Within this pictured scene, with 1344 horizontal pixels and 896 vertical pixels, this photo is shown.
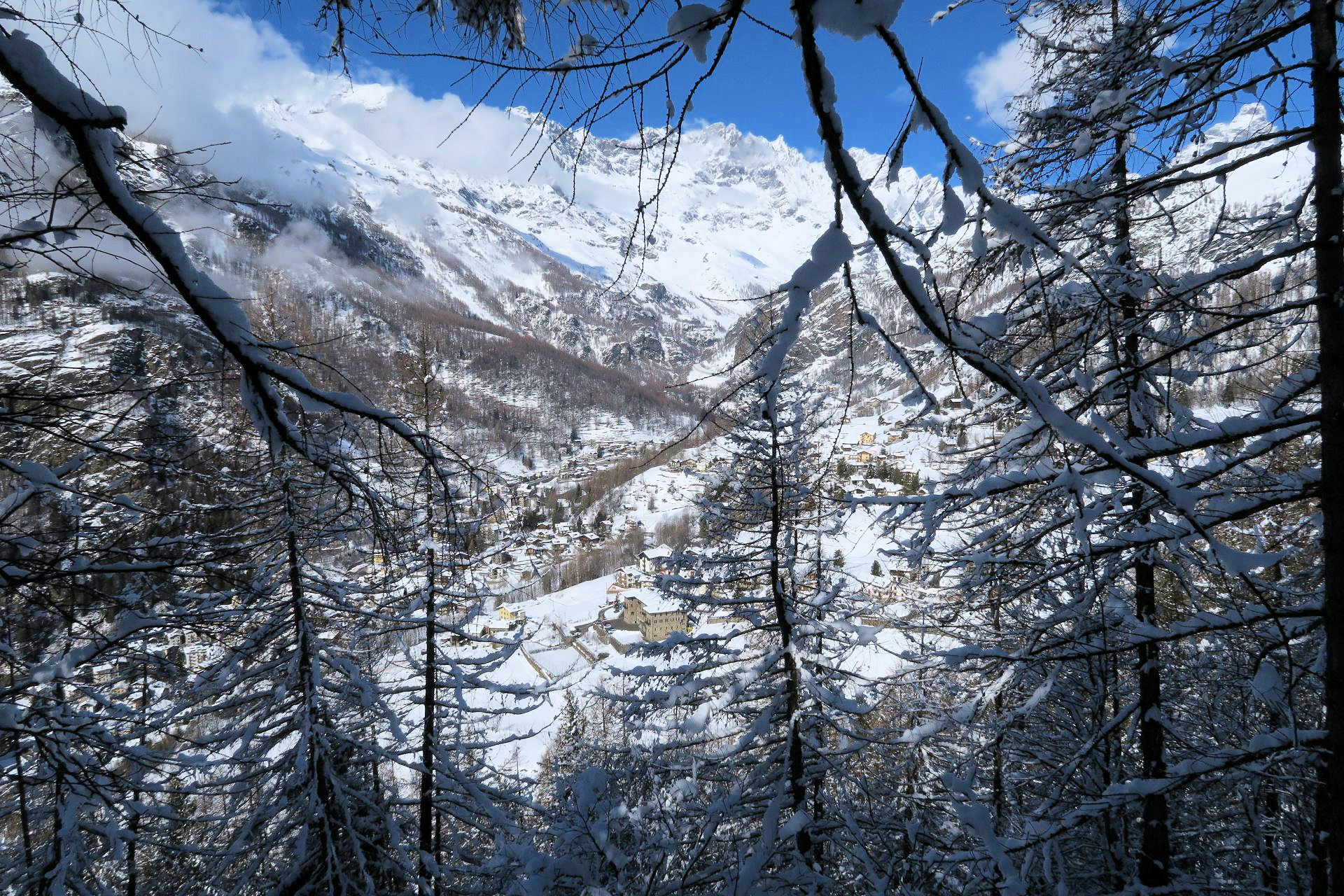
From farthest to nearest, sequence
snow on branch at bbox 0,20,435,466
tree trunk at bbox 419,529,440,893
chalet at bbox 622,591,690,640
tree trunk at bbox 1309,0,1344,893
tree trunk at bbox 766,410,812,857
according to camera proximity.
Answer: chalet at bbox 622,591,690,640 → tree trunk at bbox 419,529,440,893 → tree trunk at bbox 766,410,812,857 → tree trunk at bbox 1309,0,1344,893 → snow on branch at bbox 0,20,435,466

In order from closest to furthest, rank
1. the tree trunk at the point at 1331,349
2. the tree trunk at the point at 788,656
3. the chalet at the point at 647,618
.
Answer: the tree trunk at the point at 1331,349, the tree trunk at the point at 788,656, the chalet at the point at 647,618

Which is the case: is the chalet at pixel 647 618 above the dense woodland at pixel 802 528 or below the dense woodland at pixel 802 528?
below

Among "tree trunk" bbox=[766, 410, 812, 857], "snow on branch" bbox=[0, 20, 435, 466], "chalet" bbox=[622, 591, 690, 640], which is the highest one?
"snow on branch" bbox=[0, 20, 435, 466]

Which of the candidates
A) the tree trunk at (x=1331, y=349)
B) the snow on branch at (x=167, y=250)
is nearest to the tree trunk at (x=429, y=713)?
the snow on branch at (x=167, y=250)

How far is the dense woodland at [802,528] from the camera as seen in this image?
4.62 feet

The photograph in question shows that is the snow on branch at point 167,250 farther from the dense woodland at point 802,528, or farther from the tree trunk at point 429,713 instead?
the tree trunk at point 429,713

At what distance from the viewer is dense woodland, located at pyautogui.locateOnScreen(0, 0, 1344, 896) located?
1409mm

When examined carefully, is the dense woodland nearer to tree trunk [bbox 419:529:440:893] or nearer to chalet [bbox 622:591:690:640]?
tree trunk [bbox 419:529:440:893]

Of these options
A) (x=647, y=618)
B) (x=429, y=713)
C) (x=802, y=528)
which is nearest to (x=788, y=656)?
(x=802, y=528)

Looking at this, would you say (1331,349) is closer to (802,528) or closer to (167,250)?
(167,250)

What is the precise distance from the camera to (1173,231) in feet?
8.74

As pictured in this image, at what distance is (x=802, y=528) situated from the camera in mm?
6203

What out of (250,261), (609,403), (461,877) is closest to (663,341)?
(609,403)

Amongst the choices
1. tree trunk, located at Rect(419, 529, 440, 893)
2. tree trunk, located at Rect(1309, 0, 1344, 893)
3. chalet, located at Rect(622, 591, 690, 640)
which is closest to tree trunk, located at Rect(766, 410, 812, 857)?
tree trunk, located at Rect(1309, 0, 1344, 893)
